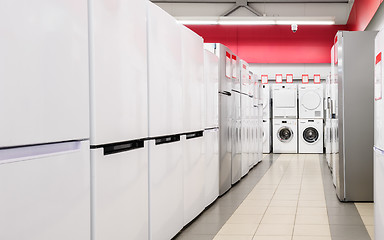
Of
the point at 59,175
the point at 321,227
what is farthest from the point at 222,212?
the point at 59,175

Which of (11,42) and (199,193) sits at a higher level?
(11,42)

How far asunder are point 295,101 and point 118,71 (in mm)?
10696

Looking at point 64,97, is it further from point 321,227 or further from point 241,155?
point 241,155

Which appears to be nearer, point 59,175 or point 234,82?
point 59,175

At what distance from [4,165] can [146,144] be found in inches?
61.5

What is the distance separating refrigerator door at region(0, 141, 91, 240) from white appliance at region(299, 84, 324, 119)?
11.1 m

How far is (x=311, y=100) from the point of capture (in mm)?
12656

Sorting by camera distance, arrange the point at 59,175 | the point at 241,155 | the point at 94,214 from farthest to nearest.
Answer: the point at 241,155 → the point at 94,214 → the point at 59,175

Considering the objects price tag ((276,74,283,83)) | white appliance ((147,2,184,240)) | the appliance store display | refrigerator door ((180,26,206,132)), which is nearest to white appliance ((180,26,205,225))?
refrigerator door ((180,26,206,132))

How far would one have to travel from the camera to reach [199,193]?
464 centimetres

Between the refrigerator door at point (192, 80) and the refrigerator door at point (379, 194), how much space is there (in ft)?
5.58

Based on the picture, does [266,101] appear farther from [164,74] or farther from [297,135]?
[164,74]

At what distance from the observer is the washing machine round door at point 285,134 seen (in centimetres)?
1276

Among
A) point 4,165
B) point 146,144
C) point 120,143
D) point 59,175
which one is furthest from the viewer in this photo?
point 146,144
